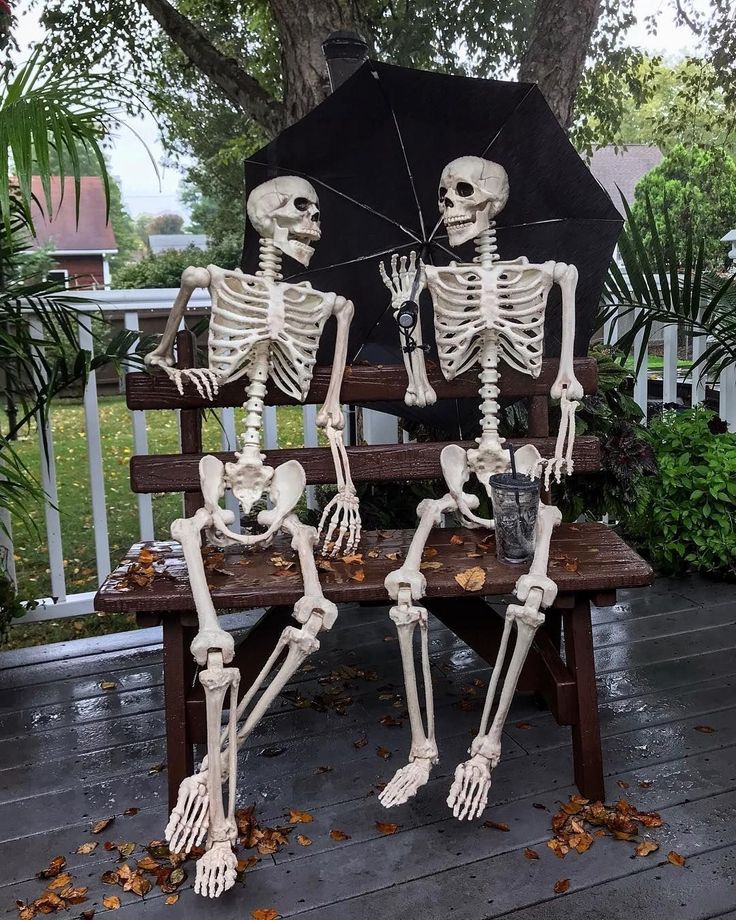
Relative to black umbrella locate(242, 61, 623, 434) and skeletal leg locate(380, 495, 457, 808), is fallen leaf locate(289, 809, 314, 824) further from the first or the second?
black umbrella locate(242, 61, 623, 434)

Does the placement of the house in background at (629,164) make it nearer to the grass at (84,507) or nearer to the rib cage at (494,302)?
the grass at (84,507)

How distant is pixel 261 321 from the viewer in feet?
7.81

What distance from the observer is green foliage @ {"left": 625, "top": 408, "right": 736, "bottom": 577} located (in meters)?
3.69

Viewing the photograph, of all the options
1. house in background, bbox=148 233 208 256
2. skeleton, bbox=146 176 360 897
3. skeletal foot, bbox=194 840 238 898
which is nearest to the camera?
skeletal foot, bbox=194 840 238 898

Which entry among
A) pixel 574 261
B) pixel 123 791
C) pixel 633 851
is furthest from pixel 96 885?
pixel 574 261

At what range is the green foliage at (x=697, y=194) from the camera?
7.05 m

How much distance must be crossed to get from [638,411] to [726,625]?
93cm

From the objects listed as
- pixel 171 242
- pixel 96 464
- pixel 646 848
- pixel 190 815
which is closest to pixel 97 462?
pixel 96 464

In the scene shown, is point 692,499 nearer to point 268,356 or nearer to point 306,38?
point 268,356

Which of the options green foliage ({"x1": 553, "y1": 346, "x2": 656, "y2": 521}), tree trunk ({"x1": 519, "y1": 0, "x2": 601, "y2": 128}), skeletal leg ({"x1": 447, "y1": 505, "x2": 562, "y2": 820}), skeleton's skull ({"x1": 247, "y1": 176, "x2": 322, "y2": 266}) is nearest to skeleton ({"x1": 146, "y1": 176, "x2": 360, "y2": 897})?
skeleton's skull ({"x1": 247, "y1": 176, "x2": 322, "y2": 266})

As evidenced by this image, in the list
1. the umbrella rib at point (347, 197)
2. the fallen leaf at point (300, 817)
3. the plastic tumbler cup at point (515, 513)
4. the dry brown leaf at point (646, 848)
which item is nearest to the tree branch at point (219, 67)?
the umbrella rib at point (347, 197)

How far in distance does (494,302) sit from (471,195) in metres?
0.31

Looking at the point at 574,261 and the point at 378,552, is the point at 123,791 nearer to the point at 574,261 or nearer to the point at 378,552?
the point at 378,552

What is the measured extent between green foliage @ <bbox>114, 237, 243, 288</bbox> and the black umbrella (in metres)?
6.61
